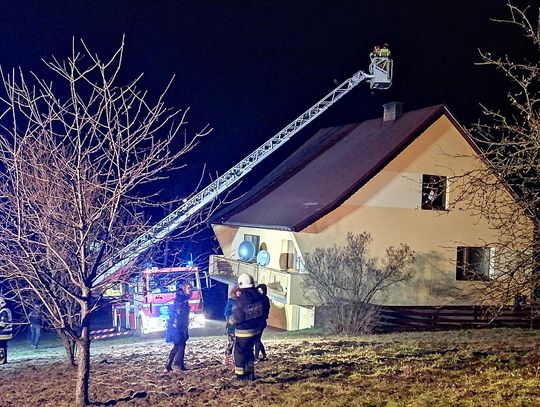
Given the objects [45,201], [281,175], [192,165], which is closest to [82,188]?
[45,201]

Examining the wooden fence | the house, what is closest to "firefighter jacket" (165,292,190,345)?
the house

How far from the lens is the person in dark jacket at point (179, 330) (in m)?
10.3

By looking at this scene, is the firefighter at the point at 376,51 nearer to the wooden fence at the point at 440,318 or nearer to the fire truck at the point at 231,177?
the fire truck at the point at 231,177

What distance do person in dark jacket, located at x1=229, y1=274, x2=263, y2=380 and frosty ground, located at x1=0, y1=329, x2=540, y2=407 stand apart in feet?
0.70

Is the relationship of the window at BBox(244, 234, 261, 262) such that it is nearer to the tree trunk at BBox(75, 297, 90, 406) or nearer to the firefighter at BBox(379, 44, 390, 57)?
the firefighter at BBox(379, 44, 390, 57)

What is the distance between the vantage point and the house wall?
752 inches

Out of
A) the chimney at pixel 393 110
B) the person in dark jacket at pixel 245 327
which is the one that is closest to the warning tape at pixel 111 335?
the person in dark jacket at pixel 245 327

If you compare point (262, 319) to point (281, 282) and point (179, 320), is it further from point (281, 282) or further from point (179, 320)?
point (281, 282)

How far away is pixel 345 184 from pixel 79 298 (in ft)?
41.9

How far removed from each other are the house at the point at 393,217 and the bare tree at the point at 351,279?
1.78 ft

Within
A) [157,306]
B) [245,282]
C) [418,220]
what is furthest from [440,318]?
[245,282]

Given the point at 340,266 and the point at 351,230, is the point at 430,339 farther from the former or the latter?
the point at 351,230

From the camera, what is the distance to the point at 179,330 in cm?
1046

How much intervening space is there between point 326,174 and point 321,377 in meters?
13.3
